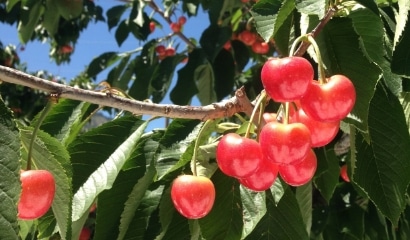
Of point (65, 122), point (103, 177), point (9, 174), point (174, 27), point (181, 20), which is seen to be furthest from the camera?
point (181, 20)

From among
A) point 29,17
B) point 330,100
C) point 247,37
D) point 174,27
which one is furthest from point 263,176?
point 174,27

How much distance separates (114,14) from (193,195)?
7.92 ft

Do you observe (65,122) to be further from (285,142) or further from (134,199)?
(285,142)

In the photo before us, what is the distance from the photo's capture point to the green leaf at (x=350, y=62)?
88 centimetres

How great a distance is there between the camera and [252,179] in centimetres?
86

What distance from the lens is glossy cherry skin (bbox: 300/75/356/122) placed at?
2.59 ft

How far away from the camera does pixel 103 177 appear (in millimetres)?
985

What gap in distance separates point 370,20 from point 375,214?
90 centimetres

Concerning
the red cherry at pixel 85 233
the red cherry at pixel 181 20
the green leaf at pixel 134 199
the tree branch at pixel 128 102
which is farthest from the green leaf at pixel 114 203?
the red cherry at pixel 181 20

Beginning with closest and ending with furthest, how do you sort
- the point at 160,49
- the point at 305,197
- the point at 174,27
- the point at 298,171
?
the point at 298,171, the point at 305,197, the point at 160,49, the point at 174,27

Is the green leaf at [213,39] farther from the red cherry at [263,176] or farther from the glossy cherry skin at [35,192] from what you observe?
the glossy cherry skin at [35,192]

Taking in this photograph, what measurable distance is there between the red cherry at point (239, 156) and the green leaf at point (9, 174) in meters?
0.31

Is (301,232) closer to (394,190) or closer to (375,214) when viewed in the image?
(394,190)

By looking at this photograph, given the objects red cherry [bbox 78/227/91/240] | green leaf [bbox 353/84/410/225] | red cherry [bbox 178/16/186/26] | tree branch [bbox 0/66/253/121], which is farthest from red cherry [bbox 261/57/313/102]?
red cherry [bbox 178/16/186/26]
